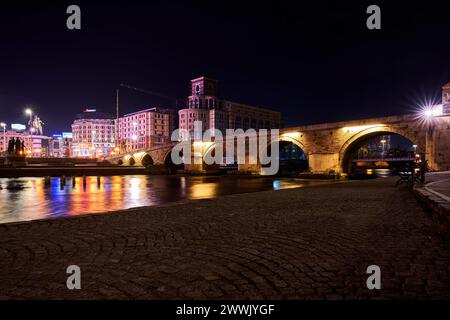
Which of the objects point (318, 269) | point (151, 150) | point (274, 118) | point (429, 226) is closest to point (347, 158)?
point (429, 226)

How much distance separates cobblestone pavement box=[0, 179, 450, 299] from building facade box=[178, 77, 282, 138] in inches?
Answer: 3867

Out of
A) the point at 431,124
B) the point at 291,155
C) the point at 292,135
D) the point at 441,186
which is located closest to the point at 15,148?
the point at 292,135

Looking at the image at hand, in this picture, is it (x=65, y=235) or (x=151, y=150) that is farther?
(x=151, y=150)

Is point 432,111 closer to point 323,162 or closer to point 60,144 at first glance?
point 323,162

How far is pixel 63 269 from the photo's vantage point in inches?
136

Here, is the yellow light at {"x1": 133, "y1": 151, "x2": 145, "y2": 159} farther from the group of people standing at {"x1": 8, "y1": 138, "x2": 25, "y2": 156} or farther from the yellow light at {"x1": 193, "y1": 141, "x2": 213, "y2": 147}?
the group of people standing at {"x1": 8, "y1": 138, "x2": 25, "y2": 156}

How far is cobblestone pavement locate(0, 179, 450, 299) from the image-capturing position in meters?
2.83

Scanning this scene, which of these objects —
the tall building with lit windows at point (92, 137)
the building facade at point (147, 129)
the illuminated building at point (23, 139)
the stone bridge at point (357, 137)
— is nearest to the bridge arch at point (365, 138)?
the stone bridge at point (357, 137)

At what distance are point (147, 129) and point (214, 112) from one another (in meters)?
26.7

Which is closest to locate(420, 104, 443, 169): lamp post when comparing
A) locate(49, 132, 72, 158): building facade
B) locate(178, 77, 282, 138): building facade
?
locate(178, 77, 282, 138): building facade

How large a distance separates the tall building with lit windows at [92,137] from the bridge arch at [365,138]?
107834 mm

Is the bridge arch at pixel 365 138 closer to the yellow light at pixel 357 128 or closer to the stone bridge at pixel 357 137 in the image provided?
the stone bridge at pixel 357 137
